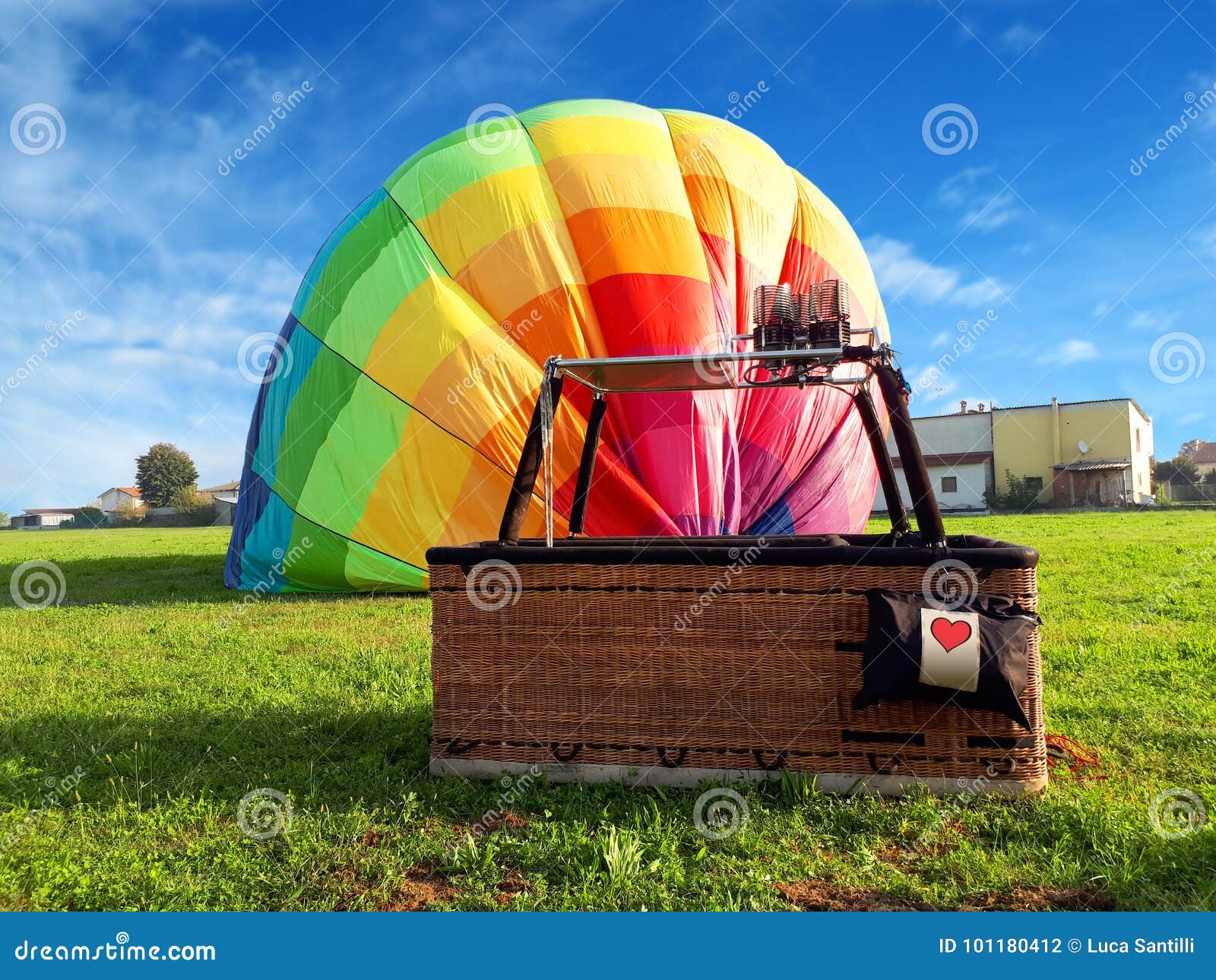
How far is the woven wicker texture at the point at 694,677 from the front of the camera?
119 inches

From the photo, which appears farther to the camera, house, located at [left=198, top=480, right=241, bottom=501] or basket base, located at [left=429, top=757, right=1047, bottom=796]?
house, located at [left=198, top=480, right=241, bottom=501]

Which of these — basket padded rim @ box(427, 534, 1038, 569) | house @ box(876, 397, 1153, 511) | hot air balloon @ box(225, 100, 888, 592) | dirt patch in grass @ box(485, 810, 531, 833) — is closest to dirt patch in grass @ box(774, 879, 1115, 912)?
dirt patch in grass @ box(485, 810, 531, 833)

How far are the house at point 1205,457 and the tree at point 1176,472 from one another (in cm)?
1042

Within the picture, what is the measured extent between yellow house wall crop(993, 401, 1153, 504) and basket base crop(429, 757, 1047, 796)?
35.9 metres

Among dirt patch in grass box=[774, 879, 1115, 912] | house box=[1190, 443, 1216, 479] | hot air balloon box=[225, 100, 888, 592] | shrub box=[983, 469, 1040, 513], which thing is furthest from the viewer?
house box=[1190, 443, 1216, 479]

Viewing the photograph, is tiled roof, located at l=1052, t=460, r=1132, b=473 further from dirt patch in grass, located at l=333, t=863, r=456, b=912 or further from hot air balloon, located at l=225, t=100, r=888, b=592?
dirt patch in grass, located at l=333, t=863, r=456, b=912

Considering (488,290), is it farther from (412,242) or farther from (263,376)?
(263,376)

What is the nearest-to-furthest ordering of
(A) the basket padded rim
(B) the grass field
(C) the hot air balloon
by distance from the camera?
(B) the grass field → (A) the basket padded rim → (C) the hot air balloon

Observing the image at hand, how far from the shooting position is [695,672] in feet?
10.5

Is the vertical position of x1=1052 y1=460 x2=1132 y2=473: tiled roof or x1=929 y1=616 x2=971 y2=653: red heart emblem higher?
x1=1052 y1=460 x2=1132 y2=473: tiled roof

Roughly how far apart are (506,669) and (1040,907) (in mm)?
1896

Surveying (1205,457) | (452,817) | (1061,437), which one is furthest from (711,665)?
(1205,457)

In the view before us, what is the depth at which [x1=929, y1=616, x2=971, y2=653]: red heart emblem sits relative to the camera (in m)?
2.86

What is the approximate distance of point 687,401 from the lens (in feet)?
22.5
